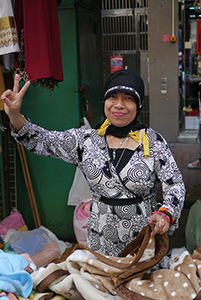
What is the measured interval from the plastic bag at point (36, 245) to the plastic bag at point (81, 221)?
0.93 feet

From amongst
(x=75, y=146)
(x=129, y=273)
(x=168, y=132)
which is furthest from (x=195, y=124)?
(x=129, y=273)

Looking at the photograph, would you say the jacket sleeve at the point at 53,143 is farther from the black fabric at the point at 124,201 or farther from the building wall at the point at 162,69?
the building wall at the point at 162,69

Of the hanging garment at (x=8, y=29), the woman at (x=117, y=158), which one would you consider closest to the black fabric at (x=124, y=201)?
the woman at (x=117, y=158)

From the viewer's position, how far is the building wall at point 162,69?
854cm

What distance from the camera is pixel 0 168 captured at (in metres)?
3.91

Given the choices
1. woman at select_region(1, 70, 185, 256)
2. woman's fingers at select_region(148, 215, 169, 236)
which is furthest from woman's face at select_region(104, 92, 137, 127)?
woman's fingers at select_region(148, 215, 169, 236)

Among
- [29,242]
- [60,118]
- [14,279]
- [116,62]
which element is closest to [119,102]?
[14,279]

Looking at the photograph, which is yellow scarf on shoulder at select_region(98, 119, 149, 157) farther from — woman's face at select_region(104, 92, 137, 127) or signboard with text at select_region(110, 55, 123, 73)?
signboard with text at select_region(110, 55, 123, 73)

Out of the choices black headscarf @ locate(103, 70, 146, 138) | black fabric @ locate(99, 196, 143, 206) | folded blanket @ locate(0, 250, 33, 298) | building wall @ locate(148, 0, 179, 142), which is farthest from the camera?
building wall @ locate(148, 0, 179, 142)

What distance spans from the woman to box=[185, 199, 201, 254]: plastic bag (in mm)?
344

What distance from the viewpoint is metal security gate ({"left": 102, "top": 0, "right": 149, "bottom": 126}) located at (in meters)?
8.65

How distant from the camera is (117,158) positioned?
2092 mm

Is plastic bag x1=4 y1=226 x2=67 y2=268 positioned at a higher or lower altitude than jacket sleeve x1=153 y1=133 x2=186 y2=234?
lower

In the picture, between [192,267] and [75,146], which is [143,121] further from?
[192,267]
